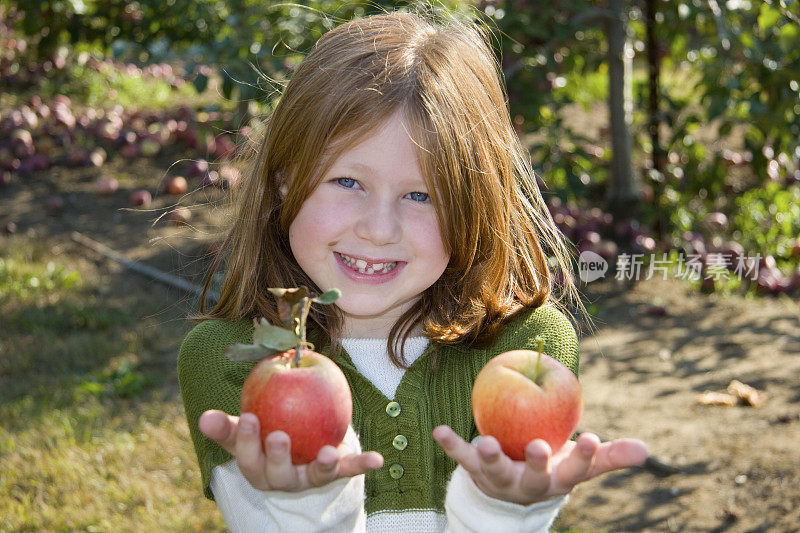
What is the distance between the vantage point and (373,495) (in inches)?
65.8

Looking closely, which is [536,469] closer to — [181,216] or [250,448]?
[250,448]

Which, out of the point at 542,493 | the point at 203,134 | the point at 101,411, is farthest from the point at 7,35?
the point at 542,493

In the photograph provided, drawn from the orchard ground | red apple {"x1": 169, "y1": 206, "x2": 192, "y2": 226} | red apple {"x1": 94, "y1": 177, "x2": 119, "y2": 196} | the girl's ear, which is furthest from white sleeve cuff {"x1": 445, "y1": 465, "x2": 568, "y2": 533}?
red apple {"x1": 94, "y1": 177, "x2": 119, "y2": 196}

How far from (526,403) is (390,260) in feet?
1.32

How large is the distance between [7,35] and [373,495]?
6.64m

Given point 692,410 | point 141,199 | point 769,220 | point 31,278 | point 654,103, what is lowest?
point 31,278

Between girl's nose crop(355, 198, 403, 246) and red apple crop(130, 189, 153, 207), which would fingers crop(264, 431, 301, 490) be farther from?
red apple crop(130, 189, 153, 207)

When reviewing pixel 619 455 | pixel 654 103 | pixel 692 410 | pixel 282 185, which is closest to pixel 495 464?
pixel 619 455

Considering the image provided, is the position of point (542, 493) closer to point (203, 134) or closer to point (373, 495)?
point (373, 495)

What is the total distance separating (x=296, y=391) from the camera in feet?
3.94

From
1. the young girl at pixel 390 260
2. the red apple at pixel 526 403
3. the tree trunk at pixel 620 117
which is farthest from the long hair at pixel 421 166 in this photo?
the tree trunk at pixel 620 117

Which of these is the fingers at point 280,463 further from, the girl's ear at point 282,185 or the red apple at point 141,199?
the red apple at point 141,199

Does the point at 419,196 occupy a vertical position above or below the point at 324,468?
above

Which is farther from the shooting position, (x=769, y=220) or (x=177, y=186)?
(x=177, y=186)
